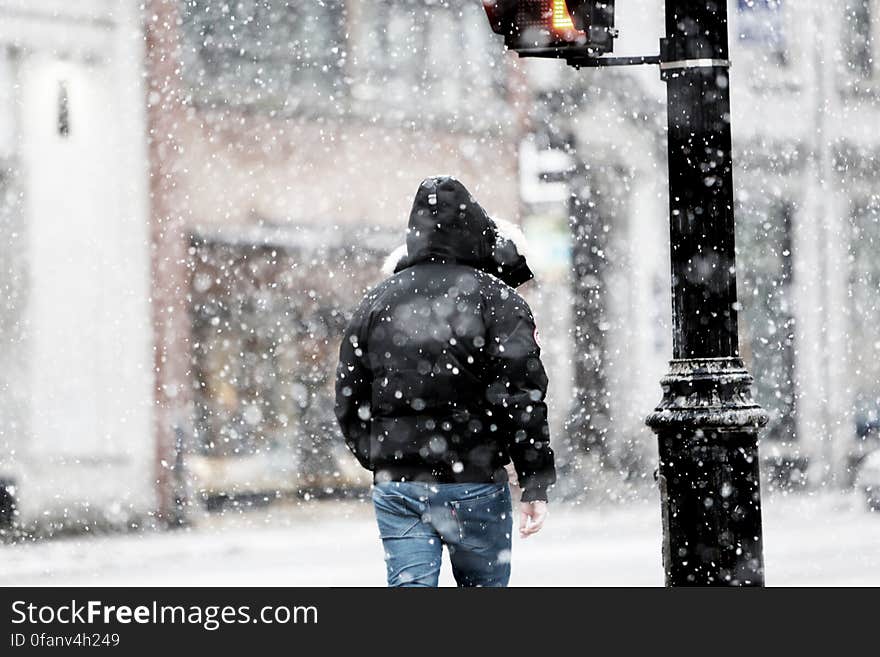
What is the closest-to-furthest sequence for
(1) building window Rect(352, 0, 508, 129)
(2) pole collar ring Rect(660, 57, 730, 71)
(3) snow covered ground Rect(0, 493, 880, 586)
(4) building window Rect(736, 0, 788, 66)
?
(2) pole collar ring Rect(660, 57, 730, 71)
(3) snow covered ground Rect(0, 493, 880, 586)
(1) building window Rect(352, 0, 508, 129)
(4) building window Rect(736, 0, 788, 66)

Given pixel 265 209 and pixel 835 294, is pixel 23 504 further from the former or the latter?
pixel 835 294

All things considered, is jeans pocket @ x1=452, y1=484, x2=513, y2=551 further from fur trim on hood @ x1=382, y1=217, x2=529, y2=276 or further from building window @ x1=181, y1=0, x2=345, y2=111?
building window @ x1=181, y1=0, x2=345, y2=111

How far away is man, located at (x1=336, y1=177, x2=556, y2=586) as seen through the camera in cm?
495

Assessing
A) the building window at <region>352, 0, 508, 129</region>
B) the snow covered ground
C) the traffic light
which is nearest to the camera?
the traffic light

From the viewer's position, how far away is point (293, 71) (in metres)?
19.0

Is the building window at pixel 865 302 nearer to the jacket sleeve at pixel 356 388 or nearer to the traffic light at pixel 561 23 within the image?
the traffic light at pixel 561 23

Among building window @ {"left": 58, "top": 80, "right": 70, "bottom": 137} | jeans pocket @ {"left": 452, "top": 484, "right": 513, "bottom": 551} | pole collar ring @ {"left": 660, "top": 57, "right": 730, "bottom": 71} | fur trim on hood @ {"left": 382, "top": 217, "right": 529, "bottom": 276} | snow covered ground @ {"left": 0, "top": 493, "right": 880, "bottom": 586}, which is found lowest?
snow covered ground @ {"left": 0, "top": 493, "right": 880, "bottom": 586}

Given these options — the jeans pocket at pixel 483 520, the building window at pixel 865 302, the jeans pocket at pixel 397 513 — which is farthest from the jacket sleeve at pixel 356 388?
the building window at pixel 865 302

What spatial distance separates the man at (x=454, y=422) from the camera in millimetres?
4953

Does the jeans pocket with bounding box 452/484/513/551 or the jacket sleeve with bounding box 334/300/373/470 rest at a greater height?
the jacket sleeve with bounding box 334/300/373/470

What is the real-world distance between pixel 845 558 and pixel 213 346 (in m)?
7.83

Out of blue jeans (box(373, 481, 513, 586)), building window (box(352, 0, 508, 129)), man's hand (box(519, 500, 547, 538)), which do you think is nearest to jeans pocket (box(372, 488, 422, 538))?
blue jeans (box(373, 481, 513, 586))

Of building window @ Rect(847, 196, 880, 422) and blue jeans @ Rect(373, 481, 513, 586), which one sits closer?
blue jeans @ Rect(373, 481, 513, 586)

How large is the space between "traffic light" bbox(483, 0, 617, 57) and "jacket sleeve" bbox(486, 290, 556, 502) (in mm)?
1350
